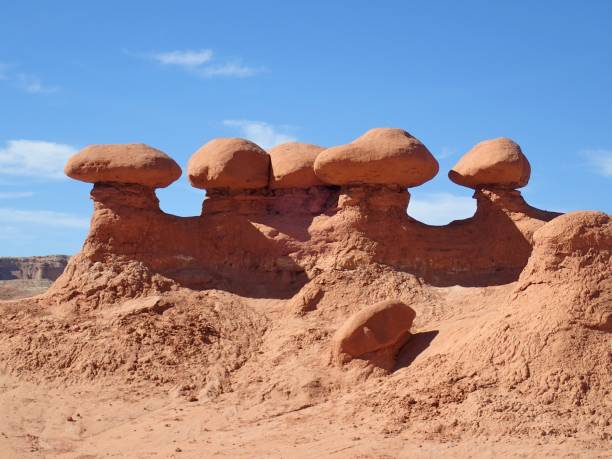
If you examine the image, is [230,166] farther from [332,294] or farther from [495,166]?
[495,166]

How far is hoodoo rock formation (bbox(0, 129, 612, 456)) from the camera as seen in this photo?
10.4 metres

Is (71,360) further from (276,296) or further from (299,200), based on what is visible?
(299,200)

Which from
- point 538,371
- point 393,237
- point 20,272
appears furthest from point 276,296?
point 20,272

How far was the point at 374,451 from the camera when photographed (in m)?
9.53

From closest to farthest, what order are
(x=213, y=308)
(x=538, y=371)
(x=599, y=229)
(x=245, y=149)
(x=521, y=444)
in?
(x=521, y=444)
(x=538, y=371)
(x=599, y=229)
(x=213, y=308)
(x=245, y=149)

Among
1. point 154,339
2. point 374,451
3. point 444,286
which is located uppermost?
point 444,286

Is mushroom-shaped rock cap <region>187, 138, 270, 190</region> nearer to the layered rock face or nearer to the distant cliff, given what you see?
the layered rock face

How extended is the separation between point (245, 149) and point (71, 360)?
4699mm

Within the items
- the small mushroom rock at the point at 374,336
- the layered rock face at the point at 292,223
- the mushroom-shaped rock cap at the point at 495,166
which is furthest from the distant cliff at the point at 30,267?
the small mushroom rock at the point at 374,336

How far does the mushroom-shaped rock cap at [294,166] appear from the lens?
15664mm

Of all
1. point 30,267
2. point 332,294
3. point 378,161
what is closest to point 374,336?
point 332,294

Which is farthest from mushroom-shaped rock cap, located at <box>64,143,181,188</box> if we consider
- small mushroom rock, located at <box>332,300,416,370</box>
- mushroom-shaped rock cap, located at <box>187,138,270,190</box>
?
small mushroom rock, located at <box>332,300,416,370</box>

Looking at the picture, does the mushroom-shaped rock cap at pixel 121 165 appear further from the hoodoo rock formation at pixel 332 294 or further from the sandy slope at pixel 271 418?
the sandy slope at pixel 271 418

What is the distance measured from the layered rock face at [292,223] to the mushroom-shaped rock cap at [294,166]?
0.02 m
